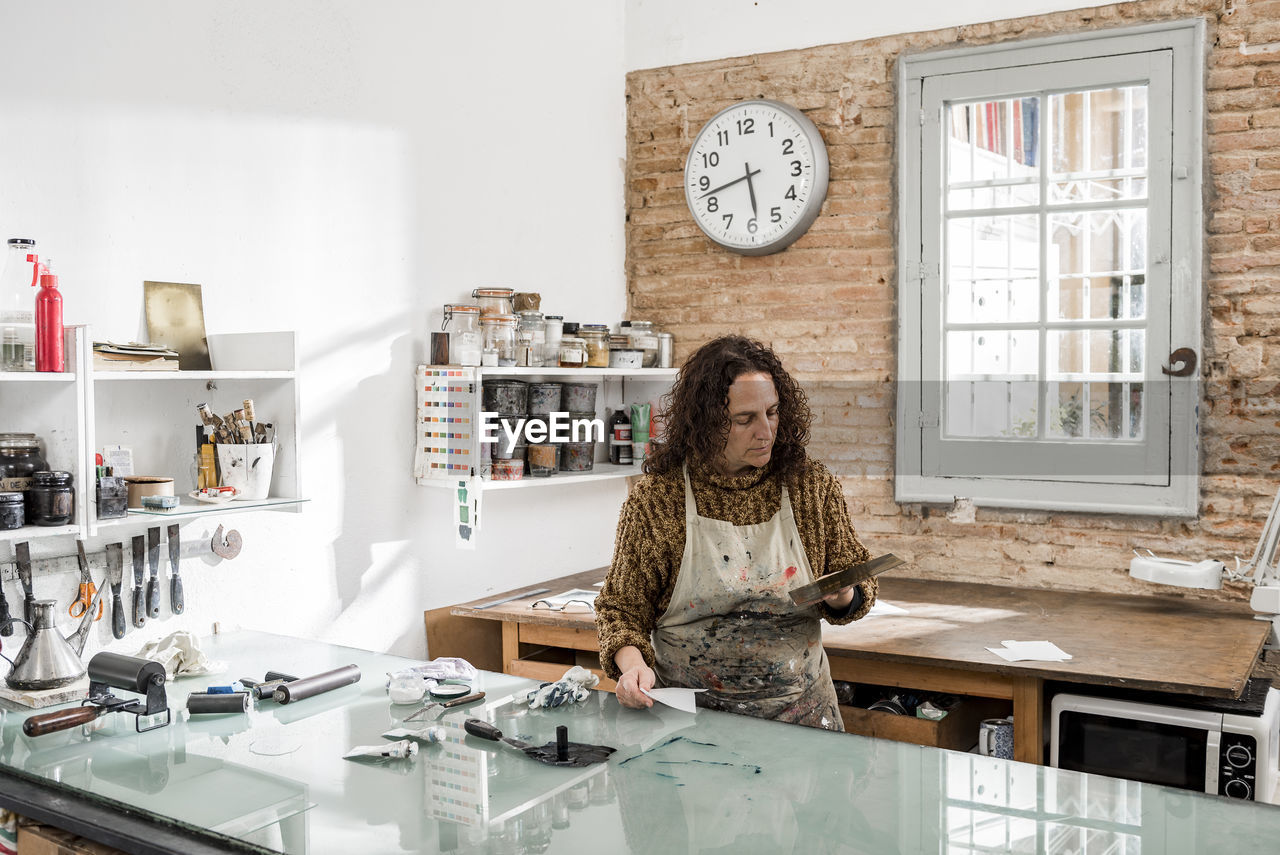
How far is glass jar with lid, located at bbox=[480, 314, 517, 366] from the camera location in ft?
12.0

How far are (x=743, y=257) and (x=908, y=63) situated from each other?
3.02ft

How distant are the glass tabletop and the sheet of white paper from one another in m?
0.02

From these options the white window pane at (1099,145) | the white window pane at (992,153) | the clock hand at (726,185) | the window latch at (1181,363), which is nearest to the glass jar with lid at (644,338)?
the clock hand at (726,185)

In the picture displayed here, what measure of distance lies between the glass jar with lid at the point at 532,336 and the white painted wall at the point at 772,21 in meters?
1.36

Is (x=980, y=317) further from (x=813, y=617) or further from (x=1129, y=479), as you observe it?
(x=813, y=617)

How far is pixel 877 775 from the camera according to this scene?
1865 mm

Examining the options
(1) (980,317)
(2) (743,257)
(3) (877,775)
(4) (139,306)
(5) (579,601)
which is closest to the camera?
(3) (877,775)

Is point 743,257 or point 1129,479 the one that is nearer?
point 1129,479

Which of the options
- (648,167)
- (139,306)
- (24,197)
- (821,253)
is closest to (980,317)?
(821,253)

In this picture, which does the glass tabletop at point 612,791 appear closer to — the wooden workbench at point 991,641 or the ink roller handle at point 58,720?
the ink roller handle at point 58,720

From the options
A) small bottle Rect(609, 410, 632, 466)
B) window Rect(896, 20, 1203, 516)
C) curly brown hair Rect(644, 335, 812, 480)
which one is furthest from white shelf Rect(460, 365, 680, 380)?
curly brown hair Rect(644, 335, 812, 480)

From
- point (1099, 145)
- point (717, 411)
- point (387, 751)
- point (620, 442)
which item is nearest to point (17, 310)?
point (387, 751)

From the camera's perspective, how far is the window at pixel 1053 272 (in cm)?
362

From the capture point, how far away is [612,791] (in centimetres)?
180
